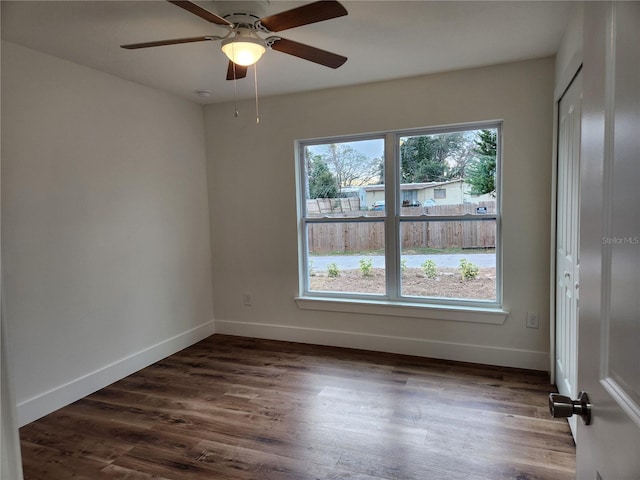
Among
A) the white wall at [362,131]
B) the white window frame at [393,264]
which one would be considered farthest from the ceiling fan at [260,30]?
the white window frame at [393,264]

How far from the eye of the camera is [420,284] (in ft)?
11.7

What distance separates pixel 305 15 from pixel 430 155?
1.99m

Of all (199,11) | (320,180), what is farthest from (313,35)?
(320,180)

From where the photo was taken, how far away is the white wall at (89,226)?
248cm

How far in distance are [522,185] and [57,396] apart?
12.5 feet

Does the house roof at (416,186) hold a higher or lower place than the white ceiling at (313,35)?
lower

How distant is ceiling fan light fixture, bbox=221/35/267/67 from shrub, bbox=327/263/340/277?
88.1 inches

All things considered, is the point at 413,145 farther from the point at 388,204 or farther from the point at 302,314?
the point at 302,314

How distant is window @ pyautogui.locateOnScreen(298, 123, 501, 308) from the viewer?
3312 millimetres

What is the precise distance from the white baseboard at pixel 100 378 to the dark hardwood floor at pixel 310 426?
6 cm

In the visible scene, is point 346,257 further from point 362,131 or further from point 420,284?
point 362,131

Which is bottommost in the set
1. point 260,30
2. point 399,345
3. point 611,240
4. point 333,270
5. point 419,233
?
point 399,345

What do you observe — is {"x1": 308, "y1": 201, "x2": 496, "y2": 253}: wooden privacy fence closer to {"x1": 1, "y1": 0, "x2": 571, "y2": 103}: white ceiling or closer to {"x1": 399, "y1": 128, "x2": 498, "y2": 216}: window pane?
{"x1": 399, "y1": 128, "x2": 498, "y2": 216}: window pane

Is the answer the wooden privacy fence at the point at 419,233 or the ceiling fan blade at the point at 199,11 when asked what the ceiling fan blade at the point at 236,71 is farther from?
the wooden privacy fence at the point at 419,233
